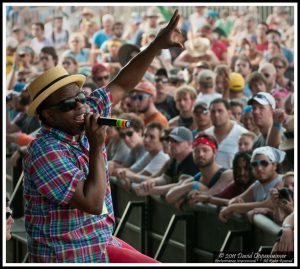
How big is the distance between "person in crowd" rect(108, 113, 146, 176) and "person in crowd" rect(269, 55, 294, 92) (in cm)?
141

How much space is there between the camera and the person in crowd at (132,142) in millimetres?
8391

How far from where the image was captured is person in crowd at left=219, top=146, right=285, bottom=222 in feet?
20.5

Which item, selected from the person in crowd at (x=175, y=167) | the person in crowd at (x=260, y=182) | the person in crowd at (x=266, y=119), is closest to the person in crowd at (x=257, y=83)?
the person in crowd at (x=266, y=119)

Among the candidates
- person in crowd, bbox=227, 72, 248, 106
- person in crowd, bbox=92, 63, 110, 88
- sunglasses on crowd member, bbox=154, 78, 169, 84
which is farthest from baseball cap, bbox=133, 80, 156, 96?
person in crowd, bbox=92, 63, 110, 88

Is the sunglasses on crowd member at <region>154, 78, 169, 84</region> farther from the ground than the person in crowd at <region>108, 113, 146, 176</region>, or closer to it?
farther from the ground

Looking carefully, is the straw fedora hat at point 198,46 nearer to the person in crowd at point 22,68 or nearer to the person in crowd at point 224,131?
the person in crowd at point 22,68

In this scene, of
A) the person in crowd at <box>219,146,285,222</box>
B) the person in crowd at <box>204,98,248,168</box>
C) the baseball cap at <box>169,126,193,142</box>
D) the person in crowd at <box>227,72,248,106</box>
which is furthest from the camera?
→ the person in crowd at <box>227,72,248,106</box>

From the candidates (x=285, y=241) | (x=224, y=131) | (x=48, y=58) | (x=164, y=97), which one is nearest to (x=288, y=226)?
(x=285, y=241)

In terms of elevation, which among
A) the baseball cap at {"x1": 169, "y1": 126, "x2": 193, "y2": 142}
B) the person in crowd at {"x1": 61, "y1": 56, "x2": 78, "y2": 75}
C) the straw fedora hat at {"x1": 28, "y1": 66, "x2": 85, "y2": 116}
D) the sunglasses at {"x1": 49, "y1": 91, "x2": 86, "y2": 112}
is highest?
the person in crowd at {"x1": 61, "y1": 56, "x2": 78, "y2": 75}

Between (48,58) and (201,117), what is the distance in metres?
4.36

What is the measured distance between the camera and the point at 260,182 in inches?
254

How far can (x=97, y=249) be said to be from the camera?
3689 mm

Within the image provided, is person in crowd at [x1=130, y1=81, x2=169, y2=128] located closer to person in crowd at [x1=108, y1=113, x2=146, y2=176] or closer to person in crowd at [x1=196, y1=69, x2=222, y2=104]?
person in crowd at [x1=108, y1=113, x2=146, y2=176]

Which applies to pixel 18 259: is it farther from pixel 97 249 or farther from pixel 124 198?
pixel 97 249
